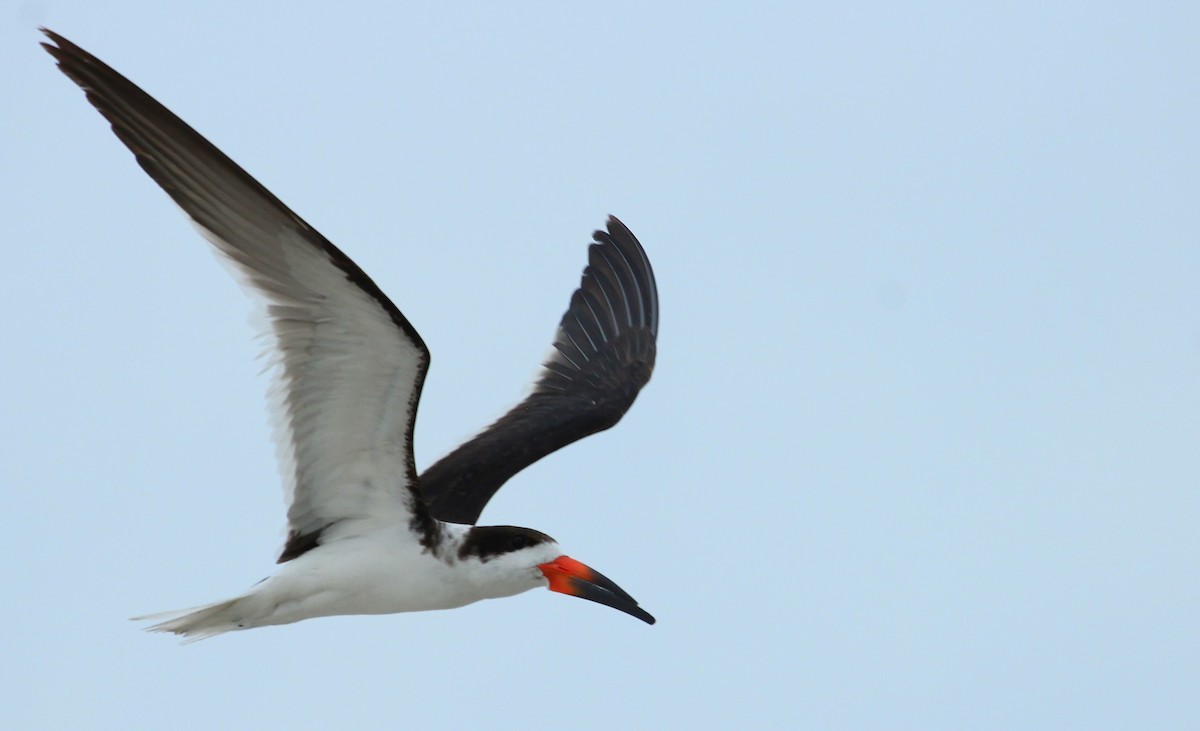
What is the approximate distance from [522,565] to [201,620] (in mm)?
1628

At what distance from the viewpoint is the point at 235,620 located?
7973 millimetres

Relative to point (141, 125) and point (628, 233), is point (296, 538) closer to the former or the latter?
point (141, 125)

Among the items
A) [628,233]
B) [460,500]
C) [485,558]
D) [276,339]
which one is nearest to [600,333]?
[628,233]

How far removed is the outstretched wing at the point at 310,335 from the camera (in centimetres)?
674

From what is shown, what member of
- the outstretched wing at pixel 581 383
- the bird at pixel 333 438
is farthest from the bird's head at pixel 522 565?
the outstretched wing at pixel 581 383

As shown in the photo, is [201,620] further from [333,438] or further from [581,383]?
[581,383]

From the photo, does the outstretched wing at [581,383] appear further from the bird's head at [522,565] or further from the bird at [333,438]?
the bird's head at [522,565]

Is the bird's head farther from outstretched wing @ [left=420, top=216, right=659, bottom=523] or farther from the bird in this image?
outstretched wing @ [left=420, top=216, right=659, bottom=523]

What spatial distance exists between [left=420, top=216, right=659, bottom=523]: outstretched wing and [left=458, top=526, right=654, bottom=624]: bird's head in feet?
4.08

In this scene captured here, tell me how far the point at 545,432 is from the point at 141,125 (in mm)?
4289

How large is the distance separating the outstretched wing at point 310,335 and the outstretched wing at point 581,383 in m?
1.46

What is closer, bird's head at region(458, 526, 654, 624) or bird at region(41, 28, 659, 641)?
bird at region(41, 28, 659, 641)

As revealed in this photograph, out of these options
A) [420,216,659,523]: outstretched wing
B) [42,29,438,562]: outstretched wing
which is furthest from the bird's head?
[420,216,659,523]: outstretched wing

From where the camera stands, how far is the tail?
776 centimetres
